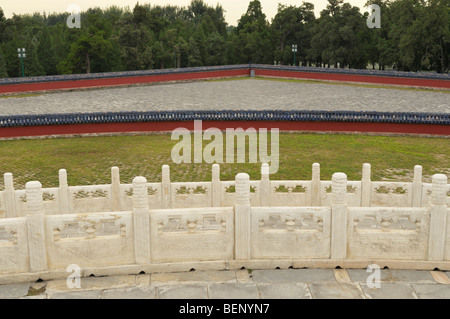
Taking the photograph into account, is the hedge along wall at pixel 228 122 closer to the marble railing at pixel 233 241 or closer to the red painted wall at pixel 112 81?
the red painted wall at pixel 112 81

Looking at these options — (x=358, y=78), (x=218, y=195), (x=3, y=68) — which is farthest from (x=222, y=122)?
(x=3, y=68)

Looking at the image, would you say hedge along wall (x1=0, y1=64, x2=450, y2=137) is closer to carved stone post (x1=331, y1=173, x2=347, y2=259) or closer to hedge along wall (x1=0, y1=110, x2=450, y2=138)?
hedge along wall (x1=0, y1=110, x2=450, y2=138)

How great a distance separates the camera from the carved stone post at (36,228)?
6.72 m

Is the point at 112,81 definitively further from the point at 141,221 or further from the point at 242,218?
the point at 242,218

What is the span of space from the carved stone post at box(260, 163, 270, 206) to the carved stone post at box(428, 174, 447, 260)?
3.69m

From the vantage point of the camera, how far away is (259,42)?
5441 cm

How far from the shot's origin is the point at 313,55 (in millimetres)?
52188

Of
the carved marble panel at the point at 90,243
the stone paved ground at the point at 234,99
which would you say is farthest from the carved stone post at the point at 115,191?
the stone paved ground at the point at 234,99

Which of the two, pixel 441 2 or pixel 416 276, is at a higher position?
pixel 441 2

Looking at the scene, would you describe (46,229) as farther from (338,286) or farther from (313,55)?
(313,55)

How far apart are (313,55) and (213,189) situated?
44.5m
